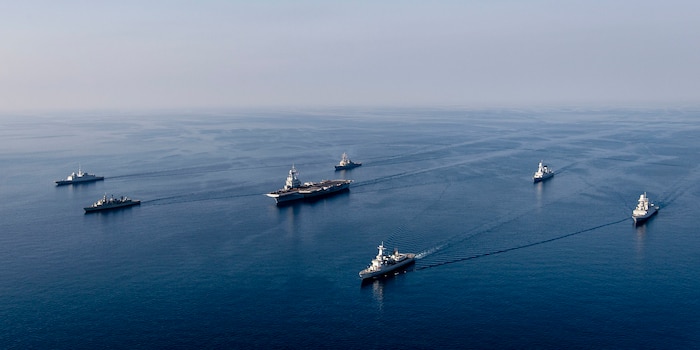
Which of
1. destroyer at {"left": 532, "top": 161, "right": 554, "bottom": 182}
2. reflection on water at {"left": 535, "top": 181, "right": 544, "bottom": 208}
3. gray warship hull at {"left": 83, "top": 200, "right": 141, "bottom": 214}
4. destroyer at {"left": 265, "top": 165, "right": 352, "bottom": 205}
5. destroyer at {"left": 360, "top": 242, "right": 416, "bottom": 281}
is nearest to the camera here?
destroyer at {"left": 360, "top": 242, "right": 416, "bottom": 281}

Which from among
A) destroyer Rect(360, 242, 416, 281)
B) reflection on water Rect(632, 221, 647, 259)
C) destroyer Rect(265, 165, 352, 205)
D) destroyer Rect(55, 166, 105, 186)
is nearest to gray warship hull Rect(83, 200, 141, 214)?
destroyer Rect(265, 165, 352, 205)

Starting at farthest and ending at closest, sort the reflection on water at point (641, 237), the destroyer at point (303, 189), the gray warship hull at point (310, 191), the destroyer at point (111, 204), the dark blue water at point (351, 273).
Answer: the destroyer at point (303, 189)
the gray warship hull at point (310, 191)
the destroyer at point (111, 204)
the reflection on water at point (641, 237)
the dark blue water at point (351, 273)

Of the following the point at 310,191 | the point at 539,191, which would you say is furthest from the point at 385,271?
the point at 539,191

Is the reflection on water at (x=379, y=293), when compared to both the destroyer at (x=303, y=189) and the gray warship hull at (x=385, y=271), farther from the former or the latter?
the destroyer at (x=303, y=189)

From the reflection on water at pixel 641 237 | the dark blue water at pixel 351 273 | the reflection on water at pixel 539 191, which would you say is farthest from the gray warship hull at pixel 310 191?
the reflection on water at pixel 641 237

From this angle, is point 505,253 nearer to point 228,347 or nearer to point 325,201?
point 228,347

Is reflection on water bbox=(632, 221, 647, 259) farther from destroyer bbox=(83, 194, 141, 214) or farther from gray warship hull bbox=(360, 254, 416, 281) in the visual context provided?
destroyer bbox=(83, 194, 141, 214)
